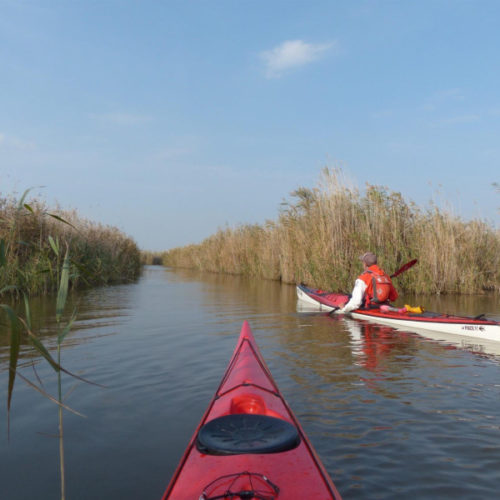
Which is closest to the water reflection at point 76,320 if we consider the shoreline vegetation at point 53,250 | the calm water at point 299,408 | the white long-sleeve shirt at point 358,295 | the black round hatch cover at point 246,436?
the calm water at point 299,408

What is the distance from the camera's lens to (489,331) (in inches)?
240

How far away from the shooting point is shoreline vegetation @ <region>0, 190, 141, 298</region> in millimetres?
8930

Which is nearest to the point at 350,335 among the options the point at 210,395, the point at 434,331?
the point at 434,331

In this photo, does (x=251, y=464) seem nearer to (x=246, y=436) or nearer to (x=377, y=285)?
(x=246, y=436)

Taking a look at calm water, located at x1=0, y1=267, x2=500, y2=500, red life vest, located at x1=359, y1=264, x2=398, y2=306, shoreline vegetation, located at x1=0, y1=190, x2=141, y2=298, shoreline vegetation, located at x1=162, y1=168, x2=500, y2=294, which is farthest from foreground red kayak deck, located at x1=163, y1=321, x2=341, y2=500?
shoreline vegetation, located at x1=162, y1=168, x2=500, y2=294

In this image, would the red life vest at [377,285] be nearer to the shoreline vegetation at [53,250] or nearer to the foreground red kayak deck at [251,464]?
the shoreline vegetation at [53,250]

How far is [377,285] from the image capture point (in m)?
8.04

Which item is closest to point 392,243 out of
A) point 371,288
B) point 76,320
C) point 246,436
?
point 371,288

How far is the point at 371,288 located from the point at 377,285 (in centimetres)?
17

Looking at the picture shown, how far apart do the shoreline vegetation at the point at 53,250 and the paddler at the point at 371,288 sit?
477 cm

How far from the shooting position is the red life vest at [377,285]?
314 inches

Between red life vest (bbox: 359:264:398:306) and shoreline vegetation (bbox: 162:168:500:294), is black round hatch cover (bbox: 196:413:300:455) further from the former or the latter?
shoreline vegetation (bbox: 162:168:500:294)

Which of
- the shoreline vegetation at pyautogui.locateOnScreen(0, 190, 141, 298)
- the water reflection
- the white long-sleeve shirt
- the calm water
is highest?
the shoreline vegetation at pyautogui.locateOnScreen(0, 190, 141, 298)

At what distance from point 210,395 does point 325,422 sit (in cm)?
119
